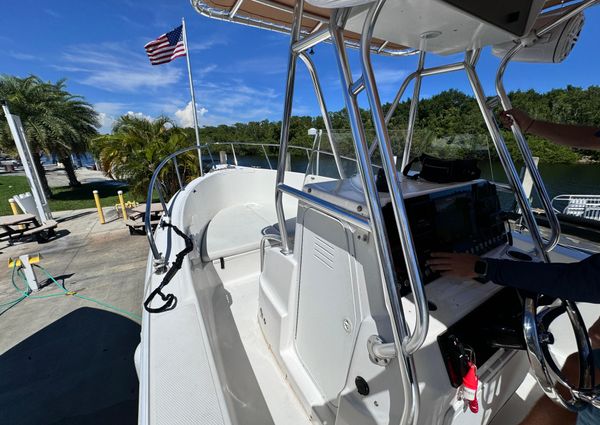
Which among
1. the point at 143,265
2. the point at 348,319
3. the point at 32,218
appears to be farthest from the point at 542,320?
the point at 32,218

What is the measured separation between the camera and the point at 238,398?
1.62 m

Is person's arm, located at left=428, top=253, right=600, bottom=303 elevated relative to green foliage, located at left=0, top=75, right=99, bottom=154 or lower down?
lower down

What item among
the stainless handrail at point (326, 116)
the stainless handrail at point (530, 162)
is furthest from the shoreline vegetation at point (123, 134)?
the stainless handrail at point (530, 162)

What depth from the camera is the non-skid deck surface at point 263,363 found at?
1.55m

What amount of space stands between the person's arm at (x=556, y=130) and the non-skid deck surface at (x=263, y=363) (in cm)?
200

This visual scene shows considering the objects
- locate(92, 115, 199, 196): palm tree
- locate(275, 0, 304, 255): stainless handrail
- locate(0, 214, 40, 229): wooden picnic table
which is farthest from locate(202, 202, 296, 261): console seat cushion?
locate(92, 115, 199, 196): palm tree

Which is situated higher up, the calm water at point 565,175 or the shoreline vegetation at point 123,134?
the shoreline vegetation at point 123,134

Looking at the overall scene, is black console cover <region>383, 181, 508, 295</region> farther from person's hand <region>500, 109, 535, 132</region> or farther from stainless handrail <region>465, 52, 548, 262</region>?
person's hand <region>500, 109, 535, 132</region>

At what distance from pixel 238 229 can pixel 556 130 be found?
283 centimetres

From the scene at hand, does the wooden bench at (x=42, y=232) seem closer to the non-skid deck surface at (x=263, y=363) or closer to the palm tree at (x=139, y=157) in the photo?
the palm tree at (x=139, y=157)

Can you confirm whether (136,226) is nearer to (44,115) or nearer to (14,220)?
Result: (14,220)

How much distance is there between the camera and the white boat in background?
91cm

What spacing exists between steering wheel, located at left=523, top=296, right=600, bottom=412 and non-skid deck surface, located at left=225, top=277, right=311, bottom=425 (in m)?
1.12

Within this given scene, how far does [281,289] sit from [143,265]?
4588 mm
